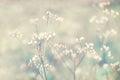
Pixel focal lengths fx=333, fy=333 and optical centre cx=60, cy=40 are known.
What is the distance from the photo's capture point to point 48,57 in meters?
2.15

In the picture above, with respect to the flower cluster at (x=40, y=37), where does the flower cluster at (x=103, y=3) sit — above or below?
above

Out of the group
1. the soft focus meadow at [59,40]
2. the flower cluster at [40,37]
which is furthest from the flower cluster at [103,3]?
the flower cluster at [40,37]

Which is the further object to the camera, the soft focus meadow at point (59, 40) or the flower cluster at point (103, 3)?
the flower cluster at point (103, 3)

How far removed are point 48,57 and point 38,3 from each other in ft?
1.20

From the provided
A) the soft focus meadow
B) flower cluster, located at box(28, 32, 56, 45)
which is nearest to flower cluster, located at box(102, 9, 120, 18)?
the soft focus meadow

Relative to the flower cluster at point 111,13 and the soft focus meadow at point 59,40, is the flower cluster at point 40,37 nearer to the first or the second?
the soft focus meadow at point 59,40

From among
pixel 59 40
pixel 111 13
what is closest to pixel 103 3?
pixel 111 13

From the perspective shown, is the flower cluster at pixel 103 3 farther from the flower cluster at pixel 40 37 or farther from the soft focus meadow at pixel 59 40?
the flower cluster at pixel 40 37

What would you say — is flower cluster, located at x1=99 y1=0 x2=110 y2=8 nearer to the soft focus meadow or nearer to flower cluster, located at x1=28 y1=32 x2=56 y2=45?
the soft focus meadow

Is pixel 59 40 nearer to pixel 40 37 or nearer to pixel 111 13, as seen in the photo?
pixel 40 37

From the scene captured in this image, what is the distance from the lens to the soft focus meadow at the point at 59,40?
2.13 metres

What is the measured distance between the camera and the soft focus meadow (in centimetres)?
213

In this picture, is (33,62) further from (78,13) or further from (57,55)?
(78,13)

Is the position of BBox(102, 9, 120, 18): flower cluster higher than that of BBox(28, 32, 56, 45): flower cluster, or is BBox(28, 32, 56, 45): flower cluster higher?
BBox(102, 9, 120, 18): flower cluster
